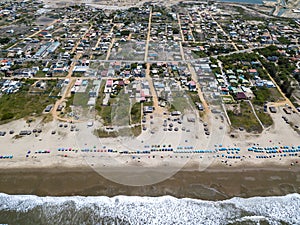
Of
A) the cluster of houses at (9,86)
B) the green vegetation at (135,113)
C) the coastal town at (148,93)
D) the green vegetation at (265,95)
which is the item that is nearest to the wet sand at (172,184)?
the coastal town at (148,93)

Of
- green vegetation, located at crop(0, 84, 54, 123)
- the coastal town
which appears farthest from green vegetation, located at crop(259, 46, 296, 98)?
green vegetation, located at crop(0, 84, 54, 123)

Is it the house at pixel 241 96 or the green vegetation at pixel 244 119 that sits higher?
the house at pixel 241 96

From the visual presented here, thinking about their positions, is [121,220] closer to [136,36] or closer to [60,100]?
[60,100]

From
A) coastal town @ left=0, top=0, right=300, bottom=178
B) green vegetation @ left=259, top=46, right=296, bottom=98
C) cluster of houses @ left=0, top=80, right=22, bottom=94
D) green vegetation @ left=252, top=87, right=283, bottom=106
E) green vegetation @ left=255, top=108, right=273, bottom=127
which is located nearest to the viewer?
coastal town @ left=0, top=0, right=300, bottom=178

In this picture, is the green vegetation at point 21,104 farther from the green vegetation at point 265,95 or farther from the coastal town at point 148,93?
the green vegetation at point 265,95

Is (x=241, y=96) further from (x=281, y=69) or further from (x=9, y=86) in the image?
(x=9, y=86)

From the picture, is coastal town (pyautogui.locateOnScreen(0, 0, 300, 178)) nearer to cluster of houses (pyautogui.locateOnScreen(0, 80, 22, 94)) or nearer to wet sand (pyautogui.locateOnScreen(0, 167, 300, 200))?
cluster of houses (pyautogui.locateOnScreen(0, 80, 22, 94))
